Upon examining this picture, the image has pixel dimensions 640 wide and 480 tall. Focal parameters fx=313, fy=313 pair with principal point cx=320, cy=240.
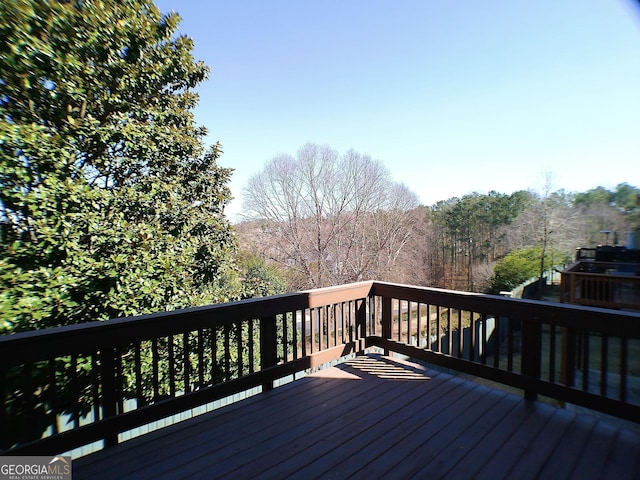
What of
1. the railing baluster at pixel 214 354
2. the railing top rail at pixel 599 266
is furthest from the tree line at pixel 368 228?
the railing baluster at pixel 214 354

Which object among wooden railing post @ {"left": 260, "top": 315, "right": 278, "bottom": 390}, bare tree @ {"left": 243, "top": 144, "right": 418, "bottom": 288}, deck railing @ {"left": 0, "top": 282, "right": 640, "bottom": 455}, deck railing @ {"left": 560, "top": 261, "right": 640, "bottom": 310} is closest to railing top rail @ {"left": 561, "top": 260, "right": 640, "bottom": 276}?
deck railing @ {"left": 560, "top": 261, "right": 640, "bottom": 310}

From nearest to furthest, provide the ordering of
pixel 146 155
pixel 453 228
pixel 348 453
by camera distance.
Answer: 1. pixel 348 453
2. pixel 146 155
3. pixel 453 228

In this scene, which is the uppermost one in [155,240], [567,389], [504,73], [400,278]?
[504,73]

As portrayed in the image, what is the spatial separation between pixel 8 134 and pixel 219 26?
→ 4.47 m

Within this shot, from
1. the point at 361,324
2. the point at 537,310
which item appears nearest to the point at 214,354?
the point at 361,324

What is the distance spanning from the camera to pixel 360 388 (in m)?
2.57

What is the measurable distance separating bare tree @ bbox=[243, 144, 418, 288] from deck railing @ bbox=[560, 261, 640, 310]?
337 inches

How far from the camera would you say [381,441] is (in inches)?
72.3

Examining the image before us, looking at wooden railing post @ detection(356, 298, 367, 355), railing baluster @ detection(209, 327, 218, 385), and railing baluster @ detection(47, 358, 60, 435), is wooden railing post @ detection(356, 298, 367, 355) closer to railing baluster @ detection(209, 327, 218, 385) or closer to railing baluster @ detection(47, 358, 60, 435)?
railing baluster @ detection(209, 327, 218, 385)

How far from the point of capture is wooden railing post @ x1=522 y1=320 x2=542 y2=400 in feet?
7.32

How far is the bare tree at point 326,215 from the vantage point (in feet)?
49.3

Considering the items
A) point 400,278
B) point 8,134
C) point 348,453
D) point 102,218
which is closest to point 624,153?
point 400,278

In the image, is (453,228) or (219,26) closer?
(219,26)

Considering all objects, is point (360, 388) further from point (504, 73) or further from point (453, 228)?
point (453, 228)
